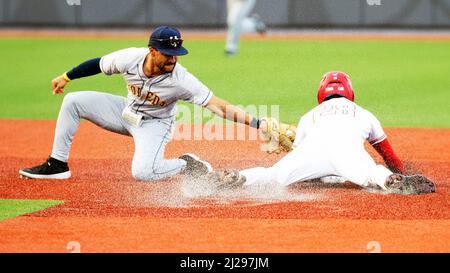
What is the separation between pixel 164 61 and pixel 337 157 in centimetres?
171

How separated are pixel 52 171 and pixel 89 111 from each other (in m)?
0.64

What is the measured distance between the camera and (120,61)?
28.3ft

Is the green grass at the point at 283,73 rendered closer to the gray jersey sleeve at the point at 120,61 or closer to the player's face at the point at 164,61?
the gray jersey sleeve at the point at 120,61

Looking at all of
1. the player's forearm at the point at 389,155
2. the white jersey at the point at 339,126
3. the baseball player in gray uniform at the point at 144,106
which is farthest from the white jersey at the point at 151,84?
the player's forearm at the point at 389,155

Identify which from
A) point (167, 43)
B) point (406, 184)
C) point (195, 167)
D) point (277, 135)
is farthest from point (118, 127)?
point (406, 184)

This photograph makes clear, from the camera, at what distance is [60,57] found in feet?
70.7

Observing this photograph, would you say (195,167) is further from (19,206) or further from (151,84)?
(19,206)

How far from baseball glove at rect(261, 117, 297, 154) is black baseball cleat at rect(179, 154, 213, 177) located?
0.74 metres

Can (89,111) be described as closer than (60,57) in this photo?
Yes

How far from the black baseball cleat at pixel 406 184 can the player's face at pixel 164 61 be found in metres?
2.11

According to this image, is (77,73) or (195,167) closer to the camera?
(77,73)

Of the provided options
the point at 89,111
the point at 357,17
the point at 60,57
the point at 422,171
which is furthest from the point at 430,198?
the point at 357,17

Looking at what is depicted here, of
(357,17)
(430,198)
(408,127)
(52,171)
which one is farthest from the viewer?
(357,17)

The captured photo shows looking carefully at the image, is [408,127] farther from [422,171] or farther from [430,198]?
[430,198]
